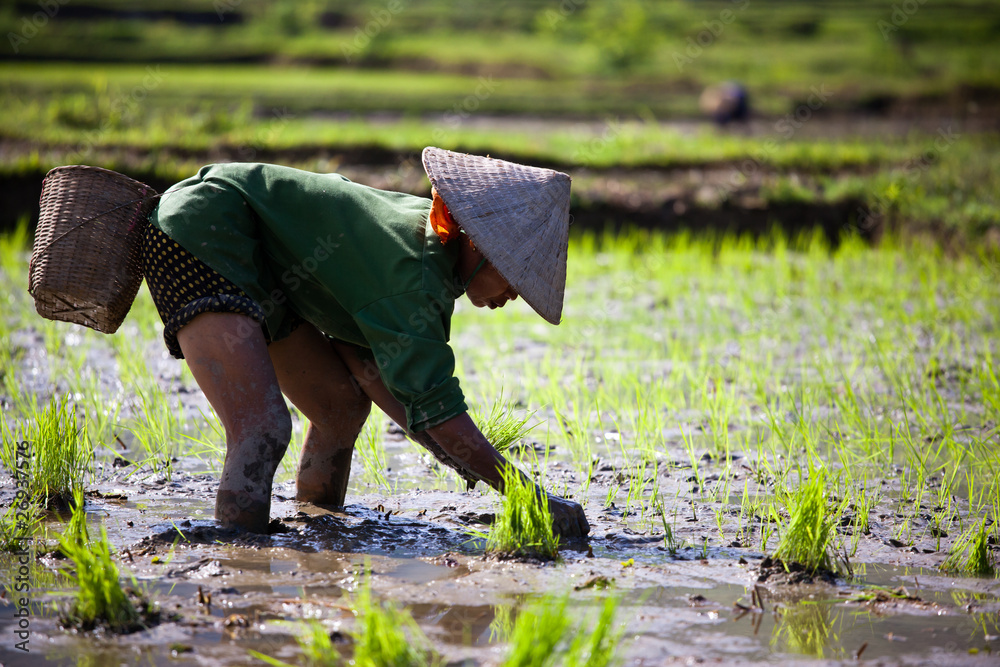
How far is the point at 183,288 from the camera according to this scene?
96.0 inches

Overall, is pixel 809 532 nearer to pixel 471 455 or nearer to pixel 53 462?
pixel 471 455

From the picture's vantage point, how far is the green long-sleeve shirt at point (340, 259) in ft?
7.42

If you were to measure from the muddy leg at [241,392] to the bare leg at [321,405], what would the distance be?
32cm

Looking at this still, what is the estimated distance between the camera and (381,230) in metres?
2.36

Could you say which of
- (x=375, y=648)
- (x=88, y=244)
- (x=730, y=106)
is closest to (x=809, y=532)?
(x=375, y=648)

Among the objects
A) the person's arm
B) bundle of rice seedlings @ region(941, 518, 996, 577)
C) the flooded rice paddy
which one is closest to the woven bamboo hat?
the person's arm

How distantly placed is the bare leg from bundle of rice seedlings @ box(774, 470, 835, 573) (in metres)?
1.32

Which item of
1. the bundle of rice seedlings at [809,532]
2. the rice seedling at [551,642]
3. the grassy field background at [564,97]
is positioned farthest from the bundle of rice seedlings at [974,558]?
the grassy field background at [564,97]

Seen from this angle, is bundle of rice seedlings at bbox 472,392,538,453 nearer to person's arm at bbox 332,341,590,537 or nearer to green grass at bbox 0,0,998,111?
person's arm at bbox 332,341,590,537

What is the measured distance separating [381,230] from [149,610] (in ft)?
3.47

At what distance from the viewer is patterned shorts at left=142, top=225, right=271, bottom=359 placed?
2.38 meters

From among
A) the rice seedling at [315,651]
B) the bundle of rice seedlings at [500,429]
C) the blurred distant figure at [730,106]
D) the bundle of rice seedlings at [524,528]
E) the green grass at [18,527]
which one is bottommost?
the rice seedling at [315,651]

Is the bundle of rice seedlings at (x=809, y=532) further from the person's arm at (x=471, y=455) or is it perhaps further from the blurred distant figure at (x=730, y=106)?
the blurred distant figure at (x=730, y=106)

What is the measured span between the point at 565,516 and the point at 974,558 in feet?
3.62
